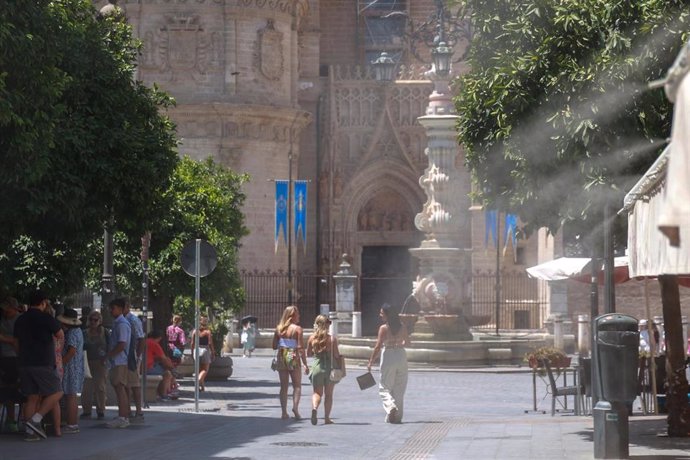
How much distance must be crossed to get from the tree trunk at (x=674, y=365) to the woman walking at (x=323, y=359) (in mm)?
4258

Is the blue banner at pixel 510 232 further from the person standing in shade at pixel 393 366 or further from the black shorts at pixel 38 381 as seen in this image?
the black shorts at pixel 38 381

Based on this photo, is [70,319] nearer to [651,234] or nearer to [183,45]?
[651,234]

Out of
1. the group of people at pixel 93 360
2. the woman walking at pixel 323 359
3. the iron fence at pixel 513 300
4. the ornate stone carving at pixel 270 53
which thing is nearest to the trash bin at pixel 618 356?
the group of people at pixel 93 360

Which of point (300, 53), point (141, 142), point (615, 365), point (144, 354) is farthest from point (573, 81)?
point (300, 53)

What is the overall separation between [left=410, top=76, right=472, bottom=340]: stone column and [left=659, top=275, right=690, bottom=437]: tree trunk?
1682 cm

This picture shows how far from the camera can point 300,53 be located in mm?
54062

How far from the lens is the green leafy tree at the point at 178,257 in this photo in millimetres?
28594

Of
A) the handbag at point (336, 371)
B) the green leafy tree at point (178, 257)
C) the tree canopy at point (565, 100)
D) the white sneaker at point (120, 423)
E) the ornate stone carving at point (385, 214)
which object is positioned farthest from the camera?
the ornate stone carving at point (385, 214)

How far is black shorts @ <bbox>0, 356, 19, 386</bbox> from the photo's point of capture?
661 inches

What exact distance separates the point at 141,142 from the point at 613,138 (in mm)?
6388

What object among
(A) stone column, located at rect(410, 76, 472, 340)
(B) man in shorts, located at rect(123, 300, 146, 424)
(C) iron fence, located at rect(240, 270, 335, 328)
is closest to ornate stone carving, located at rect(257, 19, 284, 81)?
(C) iron fence, located at rect(240, 270, 335, 328)

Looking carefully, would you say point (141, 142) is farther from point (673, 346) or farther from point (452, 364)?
point (452, 364)

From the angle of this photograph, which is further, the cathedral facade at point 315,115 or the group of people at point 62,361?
the cathedral facade at point 315,115

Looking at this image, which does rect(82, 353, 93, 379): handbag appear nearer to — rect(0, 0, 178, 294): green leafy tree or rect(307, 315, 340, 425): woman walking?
rect(0, 0, 178, 294): green leafy tree
